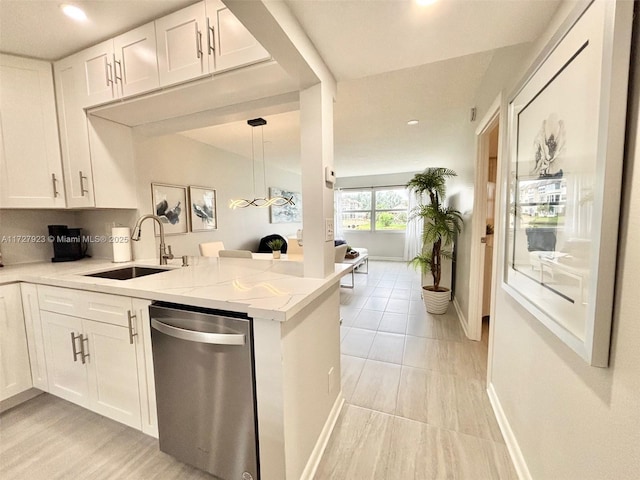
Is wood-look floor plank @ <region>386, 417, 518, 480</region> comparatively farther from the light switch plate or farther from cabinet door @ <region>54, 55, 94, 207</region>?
cabinet door @ <region>54, 55, 94, 207</region>

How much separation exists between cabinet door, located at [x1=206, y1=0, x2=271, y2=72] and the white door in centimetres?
84

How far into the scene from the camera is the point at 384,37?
1184 millimetres

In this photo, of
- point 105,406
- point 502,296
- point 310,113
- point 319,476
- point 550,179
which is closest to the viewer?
point 550,179

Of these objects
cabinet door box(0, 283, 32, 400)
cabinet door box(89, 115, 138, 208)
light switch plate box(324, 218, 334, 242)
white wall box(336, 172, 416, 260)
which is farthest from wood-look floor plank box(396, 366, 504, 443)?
white wall box(336, 172, 416, 260)

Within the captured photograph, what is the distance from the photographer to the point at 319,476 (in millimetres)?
1271

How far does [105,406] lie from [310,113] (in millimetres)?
2046

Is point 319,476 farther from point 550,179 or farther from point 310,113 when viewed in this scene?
point 310,113

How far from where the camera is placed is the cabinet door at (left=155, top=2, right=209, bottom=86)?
1403 mm

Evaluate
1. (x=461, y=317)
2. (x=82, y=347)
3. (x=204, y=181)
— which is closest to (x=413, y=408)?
(x=461, y=317)

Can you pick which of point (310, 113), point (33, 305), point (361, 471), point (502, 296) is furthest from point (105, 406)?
point (502, 296)

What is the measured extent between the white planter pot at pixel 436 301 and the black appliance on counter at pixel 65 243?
372 centimetres

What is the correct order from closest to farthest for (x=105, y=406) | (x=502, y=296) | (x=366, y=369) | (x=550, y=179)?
(x=550, y=179) < (x=105, y=406) < (x=502, y=296) < (x=366, y=369)

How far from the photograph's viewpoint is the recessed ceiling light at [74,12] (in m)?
1.40

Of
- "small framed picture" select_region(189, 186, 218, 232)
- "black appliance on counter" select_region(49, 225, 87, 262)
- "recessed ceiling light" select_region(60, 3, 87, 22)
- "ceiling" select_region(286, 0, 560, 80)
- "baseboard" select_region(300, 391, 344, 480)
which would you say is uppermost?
"recessed ceiling light" select_region(60, 3, 87, 22)
